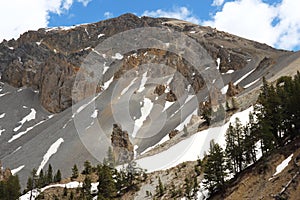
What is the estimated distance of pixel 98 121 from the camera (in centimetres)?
13938

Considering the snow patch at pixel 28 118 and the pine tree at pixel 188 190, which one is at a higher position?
the snow patch at pixel 28 118

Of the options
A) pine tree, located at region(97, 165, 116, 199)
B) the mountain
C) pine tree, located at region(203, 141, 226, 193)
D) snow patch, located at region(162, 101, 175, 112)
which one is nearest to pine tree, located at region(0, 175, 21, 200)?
pine tree, located at region(97, 165, 116, 199)

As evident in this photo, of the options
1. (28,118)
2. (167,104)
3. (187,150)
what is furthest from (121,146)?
(28,118)

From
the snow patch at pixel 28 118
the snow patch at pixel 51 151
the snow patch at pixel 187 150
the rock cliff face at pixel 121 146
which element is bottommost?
the snow patch at pixel 187 150

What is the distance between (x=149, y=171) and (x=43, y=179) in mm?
24869

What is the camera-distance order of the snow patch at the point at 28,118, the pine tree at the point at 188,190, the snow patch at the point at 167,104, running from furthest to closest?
the snow patch at the point at 28,118 → the snow patch at the point at 167,104 → the pine tree at the point at 188,190

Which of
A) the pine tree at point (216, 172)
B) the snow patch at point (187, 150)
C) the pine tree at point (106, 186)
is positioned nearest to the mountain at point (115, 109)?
the snow patch at point (187, 150)

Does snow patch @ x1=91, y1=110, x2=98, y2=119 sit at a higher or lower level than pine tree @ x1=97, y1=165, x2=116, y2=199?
higher

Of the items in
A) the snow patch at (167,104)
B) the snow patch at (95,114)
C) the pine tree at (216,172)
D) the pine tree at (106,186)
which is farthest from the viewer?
the snow patch at (95,114)

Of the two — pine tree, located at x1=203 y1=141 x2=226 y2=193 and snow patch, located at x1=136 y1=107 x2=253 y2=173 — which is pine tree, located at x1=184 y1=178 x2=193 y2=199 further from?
→ snow patch, located at x1=136 y1=107 x2=253 y2=173

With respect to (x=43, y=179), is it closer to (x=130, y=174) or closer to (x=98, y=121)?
(x=130, y=174)

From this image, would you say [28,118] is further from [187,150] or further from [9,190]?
[187,150]

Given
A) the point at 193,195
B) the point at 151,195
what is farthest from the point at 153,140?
the point at 193,195

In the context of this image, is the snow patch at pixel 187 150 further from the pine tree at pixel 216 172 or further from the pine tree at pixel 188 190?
the pine tree at pixel 216 172
